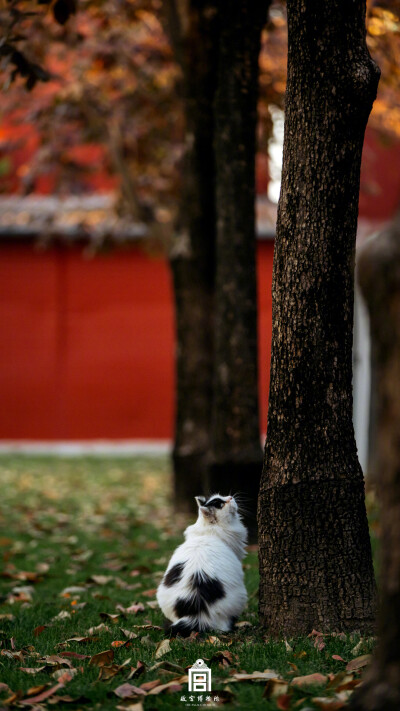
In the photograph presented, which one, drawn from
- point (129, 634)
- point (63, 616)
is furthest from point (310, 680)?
point (63, 616)

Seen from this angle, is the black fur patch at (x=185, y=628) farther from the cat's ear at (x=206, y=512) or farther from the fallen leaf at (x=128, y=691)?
the fallen leaf at (x=128, y=691)

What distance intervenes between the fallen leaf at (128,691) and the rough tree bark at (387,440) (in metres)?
1.02

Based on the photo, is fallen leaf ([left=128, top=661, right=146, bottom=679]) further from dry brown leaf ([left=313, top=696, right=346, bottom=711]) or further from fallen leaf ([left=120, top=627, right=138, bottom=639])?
dry brown leaf ([left=313, top=696, right=346, bottom=711])

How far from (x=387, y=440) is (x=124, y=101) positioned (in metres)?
10.2

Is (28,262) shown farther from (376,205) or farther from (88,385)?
(376,205)

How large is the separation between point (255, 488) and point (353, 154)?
3.79m

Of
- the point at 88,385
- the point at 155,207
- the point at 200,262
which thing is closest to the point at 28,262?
the point at 88,385

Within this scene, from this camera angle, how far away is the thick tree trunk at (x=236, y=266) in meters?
6.56

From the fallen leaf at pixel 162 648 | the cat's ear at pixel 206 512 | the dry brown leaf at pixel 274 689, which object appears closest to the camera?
the dry brown leaf at pixel 274 689

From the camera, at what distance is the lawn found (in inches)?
134

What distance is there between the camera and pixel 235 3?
6445 millimetres

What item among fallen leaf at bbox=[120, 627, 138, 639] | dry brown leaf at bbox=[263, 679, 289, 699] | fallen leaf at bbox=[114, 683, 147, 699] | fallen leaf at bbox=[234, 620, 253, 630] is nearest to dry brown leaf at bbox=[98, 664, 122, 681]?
fallen leaf at bbox=[114, 683, 147, 699]

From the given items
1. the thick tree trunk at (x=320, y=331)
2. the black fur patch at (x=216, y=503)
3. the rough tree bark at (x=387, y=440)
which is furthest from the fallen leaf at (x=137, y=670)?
the rough tree bark at (x=387, y=440)

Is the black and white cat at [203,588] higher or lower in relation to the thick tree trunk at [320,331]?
lower
